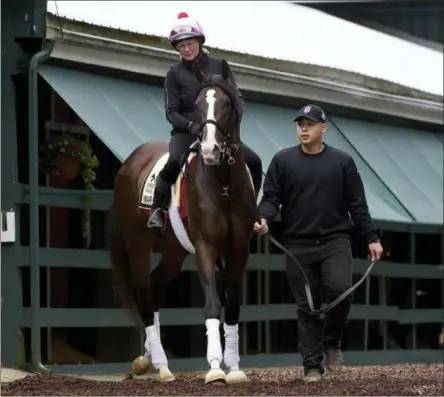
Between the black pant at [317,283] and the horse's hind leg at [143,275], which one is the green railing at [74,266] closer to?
the horse's hind leg at [143,275]

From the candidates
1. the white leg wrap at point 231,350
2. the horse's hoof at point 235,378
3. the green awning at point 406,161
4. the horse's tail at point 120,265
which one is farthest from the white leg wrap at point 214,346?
the green awning at point 406,161

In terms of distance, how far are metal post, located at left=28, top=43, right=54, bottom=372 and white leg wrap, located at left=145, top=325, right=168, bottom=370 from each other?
1.73 m

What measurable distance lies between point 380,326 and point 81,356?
188 inches

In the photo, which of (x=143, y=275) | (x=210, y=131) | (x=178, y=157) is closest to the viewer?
(x=210, y=131)

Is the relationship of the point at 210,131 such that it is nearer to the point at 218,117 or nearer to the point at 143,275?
the point at 218,117

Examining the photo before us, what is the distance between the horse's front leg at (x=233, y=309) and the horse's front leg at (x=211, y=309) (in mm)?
292

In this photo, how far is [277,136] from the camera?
17000mm

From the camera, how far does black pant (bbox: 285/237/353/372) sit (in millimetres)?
12102

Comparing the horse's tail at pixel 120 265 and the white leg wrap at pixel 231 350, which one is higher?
the horse's tail at pixel 120 265

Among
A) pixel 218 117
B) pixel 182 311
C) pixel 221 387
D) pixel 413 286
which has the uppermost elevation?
pixel 218 117

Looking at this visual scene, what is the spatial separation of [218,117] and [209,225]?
936mm

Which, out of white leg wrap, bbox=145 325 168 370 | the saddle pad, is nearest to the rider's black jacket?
the saddle pad

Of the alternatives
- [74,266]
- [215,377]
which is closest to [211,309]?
[215,377]

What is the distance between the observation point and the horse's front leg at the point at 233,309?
12164 millimetres
